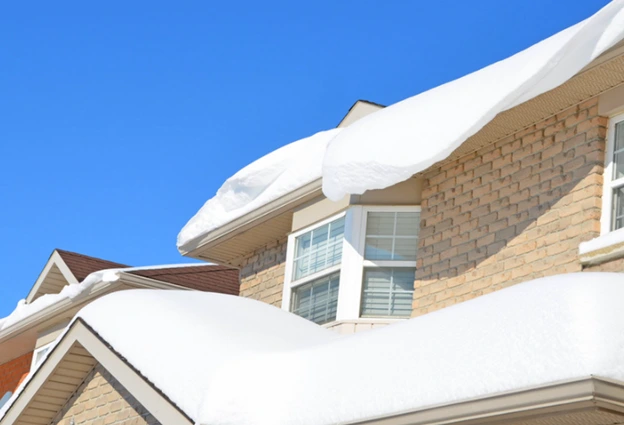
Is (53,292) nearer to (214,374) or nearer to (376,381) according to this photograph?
(214,374)

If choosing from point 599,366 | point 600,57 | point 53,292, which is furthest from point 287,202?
point 53,292

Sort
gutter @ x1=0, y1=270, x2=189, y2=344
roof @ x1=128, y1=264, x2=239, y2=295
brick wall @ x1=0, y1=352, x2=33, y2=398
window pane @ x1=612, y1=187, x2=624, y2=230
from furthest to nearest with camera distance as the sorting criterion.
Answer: brick wall @ x1=0, y1=352, x2=33, y2=398 → roof @ x1=128, y1=264, x2=239, y2=295 → gutter @ x1=0, y1=270, x2=189, y2=344 → window pane @ x1=612, y1=187, x2=624, y2=230

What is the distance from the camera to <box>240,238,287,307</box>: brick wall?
1366 cm

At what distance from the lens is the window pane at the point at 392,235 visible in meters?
11.6

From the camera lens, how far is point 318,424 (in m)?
7.07

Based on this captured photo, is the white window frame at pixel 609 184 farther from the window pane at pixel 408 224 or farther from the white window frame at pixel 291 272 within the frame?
the white window frame at pixel 291 272

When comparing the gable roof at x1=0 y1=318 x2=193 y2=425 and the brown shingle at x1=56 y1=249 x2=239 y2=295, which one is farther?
the brown shingle at x1=56 y1=249 x2=239 y2=295

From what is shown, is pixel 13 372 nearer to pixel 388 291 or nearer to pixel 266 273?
pixel 266 273

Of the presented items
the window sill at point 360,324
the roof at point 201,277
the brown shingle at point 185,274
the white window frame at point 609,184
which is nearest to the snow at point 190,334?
the window sill at point 360,324

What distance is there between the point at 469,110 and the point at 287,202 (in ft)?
12.6

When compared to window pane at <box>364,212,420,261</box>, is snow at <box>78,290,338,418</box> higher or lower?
lower

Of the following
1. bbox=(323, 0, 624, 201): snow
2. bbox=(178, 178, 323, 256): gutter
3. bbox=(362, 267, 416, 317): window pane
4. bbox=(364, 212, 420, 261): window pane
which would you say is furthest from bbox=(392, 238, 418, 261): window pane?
bbox=(323, 0, 624, 201): snow

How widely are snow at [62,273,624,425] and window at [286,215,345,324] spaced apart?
92.1 inches

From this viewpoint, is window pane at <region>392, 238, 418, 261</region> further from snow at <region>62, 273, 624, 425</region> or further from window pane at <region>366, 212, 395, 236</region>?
snow at <region>62, 273, 624, 425</region>
